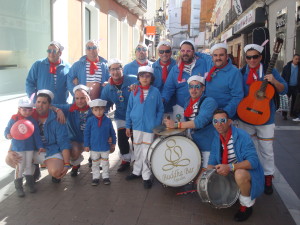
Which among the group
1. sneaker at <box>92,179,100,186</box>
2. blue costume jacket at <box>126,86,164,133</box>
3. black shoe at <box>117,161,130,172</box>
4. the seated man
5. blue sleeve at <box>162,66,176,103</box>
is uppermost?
blue sleeve at <box>162,66,176,103</box>

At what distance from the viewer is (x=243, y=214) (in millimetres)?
3479

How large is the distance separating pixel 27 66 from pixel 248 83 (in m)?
6.23

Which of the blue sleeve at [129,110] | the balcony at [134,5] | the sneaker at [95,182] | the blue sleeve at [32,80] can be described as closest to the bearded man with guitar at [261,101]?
the blue sleeve at [129,110]

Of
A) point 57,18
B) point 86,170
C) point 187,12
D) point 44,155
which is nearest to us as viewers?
point 44,155

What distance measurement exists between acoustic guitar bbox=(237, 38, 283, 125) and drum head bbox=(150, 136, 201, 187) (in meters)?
0.76

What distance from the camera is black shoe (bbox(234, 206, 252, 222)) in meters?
3.46

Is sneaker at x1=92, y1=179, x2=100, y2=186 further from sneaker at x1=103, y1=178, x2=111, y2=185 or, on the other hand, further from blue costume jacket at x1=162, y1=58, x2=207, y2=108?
blue costume jacket at x1=162, y1=58, x2=207, y2=108

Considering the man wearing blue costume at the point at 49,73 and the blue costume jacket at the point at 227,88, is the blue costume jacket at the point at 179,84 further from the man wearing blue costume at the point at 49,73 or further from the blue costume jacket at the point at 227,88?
the man wearing blue costume at the point at 49,73

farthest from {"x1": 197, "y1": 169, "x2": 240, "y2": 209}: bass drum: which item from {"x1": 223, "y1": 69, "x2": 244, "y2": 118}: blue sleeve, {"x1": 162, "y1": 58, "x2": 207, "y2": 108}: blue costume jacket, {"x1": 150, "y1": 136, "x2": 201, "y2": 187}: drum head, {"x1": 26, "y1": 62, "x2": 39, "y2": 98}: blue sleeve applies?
{"x1": 26, "y1": 62, "x2": 39, "y2": 98}: blue sleeve

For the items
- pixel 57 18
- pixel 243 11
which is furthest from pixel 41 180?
pixel 243 11

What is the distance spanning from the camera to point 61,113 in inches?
174

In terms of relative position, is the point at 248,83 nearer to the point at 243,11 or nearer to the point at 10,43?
the point at 10,43

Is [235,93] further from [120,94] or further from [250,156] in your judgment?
[120,94]

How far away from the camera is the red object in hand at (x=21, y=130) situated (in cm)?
392
